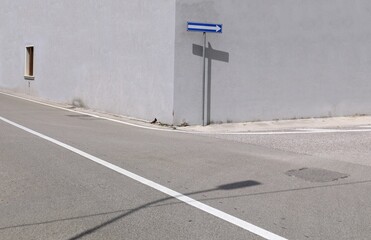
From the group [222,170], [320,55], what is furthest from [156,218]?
[320,55]

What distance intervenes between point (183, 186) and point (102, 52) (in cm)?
1193

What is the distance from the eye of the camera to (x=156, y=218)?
5523 millimetres

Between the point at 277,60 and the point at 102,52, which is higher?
the point at 102,52

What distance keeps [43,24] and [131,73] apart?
9251 mm

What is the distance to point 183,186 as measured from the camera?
7.13m

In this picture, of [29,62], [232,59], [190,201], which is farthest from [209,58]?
[29,62]

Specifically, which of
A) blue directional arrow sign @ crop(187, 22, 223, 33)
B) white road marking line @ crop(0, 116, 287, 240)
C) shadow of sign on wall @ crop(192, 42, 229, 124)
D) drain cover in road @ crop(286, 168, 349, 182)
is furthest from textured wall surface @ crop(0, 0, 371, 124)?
drain cover in road @ crop(286, 168, 349, 182)

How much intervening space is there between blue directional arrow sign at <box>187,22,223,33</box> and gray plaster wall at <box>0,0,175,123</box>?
59 centimetres

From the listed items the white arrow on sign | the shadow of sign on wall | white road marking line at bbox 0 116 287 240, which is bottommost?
white road marking line at bbox 0 116 287 240

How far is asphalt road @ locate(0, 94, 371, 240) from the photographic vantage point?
5.23 metres

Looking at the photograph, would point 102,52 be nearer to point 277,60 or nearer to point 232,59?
point 232,59

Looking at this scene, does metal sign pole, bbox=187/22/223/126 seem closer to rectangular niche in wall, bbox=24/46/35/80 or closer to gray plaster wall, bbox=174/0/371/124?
gray plaster wall, bbox=174/0/371/124

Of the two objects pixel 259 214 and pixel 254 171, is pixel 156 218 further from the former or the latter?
pixel 254 171

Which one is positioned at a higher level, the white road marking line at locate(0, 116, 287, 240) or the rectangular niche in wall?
the rectangular niche in wall
